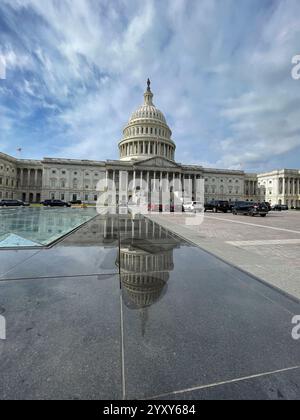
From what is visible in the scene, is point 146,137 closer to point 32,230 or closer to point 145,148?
point 145,148

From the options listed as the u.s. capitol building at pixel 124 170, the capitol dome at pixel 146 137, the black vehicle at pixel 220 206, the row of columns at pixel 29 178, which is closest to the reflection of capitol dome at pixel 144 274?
the black vehicle at pixel 220 206

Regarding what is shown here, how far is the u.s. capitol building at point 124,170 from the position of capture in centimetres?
7912

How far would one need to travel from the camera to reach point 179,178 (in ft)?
275

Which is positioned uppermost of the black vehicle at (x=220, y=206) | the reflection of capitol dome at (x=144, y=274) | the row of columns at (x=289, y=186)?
the row of columns at (x=289, y=186)

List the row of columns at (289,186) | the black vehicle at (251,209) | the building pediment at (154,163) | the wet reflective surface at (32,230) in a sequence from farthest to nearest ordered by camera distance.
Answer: the row of columns at (289,186) < the building pediment at (154,163) < the black vehicle at (251,209) < the wet reflective surface at (32,230)

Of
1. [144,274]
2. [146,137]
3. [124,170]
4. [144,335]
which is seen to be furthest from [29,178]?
[144,335]

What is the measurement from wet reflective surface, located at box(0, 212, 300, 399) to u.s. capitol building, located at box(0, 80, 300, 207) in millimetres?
76081

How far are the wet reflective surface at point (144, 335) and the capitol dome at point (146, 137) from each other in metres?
83.2

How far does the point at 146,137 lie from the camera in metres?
83.9

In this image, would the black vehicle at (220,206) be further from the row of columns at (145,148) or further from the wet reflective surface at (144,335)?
the row of columns at (145,148)

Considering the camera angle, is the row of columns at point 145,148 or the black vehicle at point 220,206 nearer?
the black vehicle at point 220,206

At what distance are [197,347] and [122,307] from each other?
1.20 m
